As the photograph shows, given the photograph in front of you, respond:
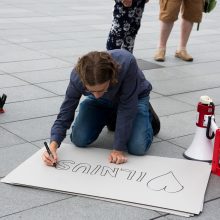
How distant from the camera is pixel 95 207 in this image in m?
3.16

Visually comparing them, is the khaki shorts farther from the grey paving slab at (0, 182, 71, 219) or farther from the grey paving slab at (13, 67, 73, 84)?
the grey paving slab at (0, 182, 71, 219)

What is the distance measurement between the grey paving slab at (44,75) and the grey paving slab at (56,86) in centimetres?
12

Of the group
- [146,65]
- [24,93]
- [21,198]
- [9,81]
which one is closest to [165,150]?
[21,198]

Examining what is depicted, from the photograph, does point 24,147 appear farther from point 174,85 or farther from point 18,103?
point 174,85

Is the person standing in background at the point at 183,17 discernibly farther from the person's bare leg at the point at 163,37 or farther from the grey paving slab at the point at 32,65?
the grey paving slab at the point at 32,65

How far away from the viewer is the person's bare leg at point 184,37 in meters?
6.88

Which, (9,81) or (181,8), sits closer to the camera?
(9,81)

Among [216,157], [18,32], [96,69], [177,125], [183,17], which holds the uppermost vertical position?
[96,69]

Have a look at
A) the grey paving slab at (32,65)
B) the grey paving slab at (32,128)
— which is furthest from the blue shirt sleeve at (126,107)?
the grey paving slab at (32,65)

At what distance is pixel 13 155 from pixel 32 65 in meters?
2.77

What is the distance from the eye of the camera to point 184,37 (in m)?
6.98

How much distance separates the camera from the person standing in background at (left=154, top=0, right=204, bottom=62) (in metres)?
6.57

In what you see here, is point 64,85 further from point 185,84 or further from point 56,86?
point 185,84

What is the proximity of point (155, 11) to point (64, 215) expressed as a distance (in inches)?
374
